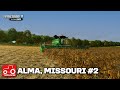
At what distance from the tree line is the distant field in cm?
13

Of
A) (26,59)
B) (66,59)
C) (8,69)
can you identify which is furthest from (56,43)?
(8,69)

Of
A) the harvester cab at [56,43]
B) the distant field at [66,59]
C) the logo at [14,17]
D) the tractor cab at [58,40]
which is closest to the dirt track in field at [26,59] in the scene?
the distant field at [66,59]

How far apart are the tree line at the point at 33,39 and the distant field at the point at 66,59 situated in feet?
0.43

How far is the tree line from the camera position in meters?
8.52

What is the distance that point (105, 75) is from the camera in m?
8.41

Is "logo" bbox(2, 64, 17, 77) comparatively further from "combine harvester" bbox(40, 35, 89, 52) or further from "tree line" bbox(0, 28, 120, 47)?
"combine harvester" bbox(40, 35, 89, 52)

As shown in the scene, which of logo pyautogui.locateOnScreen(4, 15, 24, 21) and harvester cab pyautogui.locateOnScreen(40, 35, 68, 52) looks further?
harvester cab pyautogui.locateOnScreen(40, 35, 68, 52)

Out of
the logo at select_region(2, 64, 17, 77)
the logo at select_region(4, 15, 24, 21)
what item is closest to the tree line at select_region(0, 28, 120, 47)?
the logo at select_region(4, 15, 24, 21)

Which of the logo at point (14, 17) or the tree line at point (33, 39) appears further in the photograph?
the tree line at point (33, 39)

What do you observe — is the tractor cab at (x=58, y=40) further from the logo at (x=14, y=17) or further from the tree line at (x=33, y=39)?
the logo at (x=14, y=17)

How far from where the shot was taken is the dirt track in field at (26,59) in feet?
27.4

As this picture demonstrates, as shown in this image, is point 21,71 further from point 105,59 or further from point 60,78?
point 105,59
